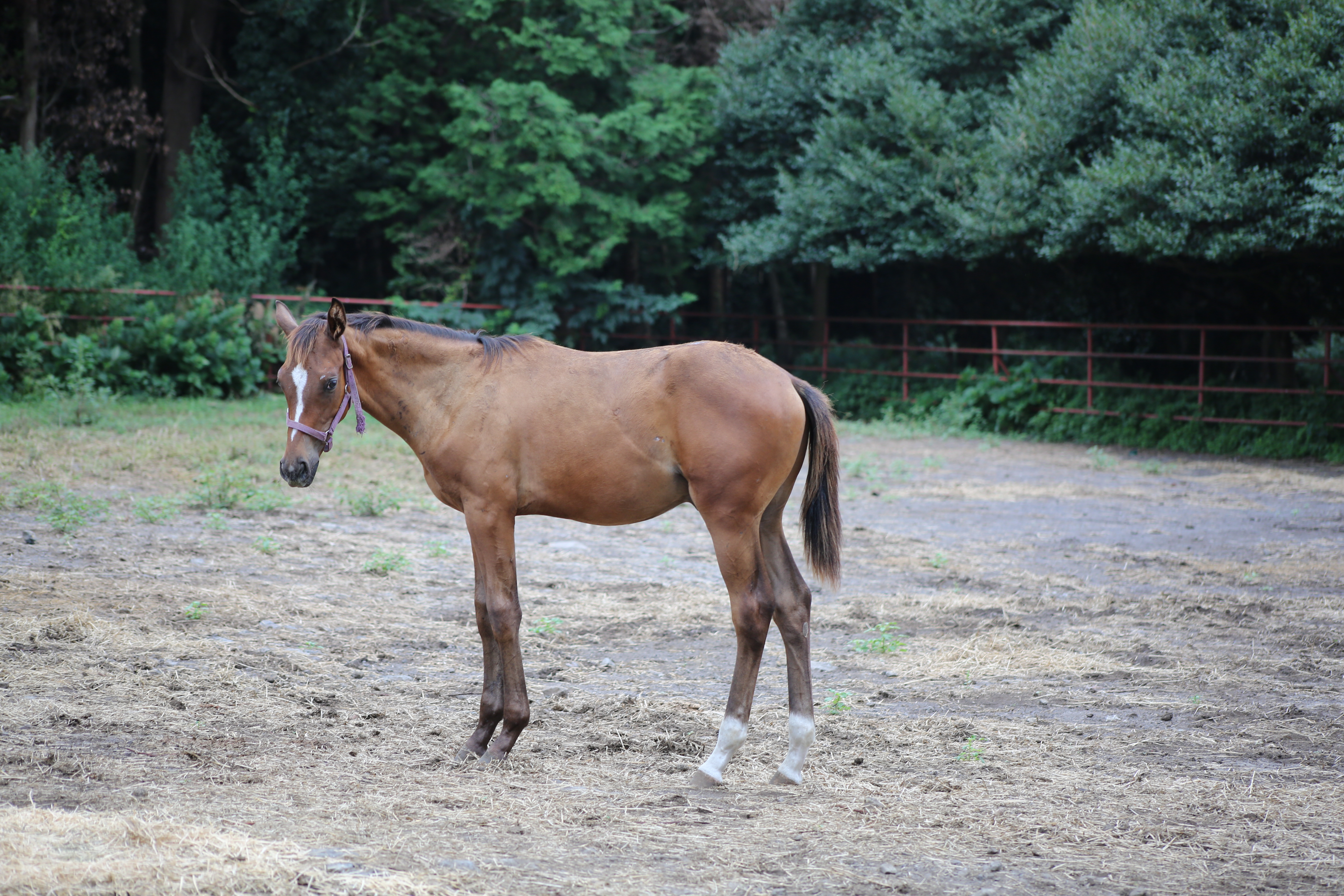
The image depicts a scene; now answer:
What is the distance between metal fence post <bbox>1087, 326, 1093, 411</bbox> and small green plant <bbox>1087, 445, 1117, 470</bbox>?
141 cm

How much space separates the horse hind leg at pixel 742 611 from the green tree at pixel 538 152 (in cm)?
1550

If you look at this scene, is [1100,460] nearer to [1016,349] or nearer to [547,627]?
[1016,349]

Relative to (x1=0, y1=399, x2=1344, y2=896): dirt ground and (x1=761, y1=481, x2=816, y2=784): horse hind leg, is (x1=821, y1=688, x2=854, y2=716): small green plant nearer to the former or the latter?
(x1=0, y1=399, x2=1344, y2=896): dirt ground

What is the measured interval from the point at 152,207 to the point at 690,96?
12192mm

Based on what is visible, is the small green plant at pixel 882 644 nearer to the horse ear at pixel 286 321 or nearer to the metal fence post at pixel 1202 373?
the horse ear at pixel 286 321

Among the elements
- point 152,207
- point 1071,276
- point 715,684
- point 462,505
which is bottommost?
point 715,684

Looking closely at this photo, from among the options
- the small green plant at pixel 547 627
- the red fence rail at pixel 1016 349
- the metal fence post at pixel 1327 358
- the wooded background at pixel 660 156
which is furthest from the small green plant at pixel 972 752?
the metal fence post at pixel 1327 358

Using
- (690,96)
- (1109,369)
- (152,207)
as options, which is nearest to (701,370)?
(1109,369)

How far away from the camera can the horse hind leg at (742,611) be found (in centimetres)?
420

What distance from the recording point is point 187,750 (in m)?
4.18

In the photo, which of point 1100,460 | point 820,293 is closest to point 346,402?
point 1100,460

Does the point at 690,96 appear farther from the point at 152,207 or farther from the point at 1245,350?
the point at 152,207

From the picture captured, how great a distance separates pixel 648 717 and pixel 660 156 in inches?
678

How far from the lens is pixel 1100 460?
14.0m
